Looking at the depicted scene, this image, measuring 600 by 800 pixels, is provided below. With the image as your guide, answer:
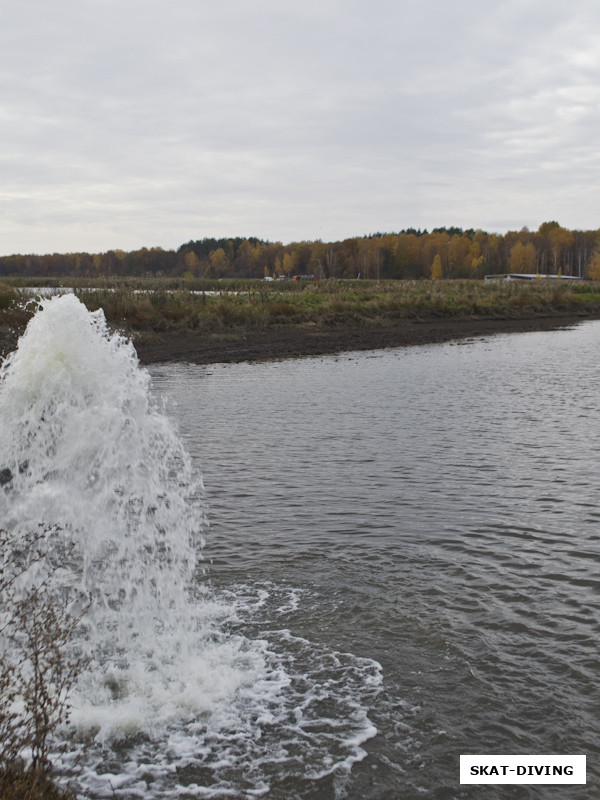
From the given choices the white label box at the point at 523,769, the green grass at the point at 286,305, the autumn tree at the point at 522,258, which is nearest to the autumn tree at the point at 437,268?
the autumn tree at the point at 522,258

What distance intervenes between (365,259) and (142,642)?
154 metres

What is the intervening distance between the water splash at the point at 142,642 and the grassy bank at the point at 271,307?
20.1m

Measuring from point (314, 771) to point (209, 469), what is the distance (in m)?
8.29

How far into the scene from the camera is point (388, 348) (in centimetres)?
3772

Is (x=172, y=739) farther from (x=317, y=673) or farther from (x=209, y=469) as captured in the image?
(x=209, y=469)

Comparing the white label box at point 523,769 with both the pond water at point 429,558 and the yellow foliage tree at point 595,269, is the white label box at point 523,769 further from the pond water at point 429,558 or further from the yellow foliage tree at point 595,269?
the yellow foliage tree at point 595,269

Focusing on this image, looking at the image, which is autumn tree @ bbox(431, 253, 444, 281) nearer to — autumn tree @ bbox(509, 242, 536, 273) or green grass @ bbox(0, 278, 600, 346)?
autumn tree @ bbox(509, 242, 536, 273)

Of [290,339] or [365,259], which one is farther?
[365,259]

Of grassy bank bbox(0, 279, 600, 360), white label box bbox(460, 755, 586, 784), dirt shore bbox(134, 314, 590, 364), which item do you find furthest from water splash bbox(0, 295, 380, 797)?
dirt shore bbox(134, 314, 590, 364)

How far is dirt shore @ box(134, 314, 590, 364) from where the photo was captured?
108ft

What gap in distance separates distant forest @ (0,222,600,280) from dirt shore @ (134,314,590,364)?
330 feet

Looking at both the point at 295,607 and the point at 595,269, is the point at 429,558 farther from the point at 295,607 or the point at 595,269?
the point at 595,269

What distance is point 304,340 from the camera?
39.7 meters

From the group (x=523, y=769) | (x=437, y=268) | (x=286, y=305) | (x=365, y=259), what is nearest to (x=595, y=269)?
(x=437, y=268)
